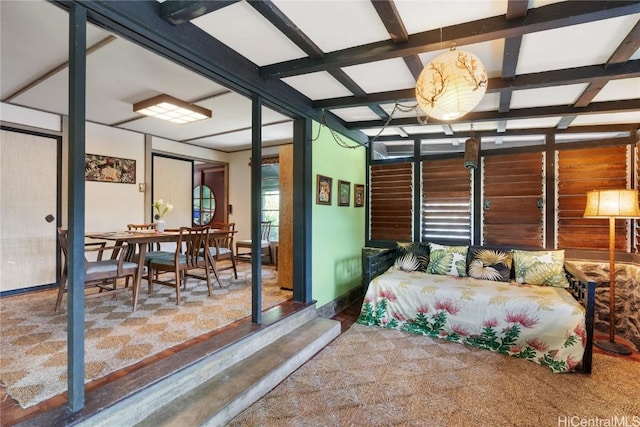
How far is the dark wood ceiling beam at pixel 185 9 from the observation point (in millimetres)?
1595

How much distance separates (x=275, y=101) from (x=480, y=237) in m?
3.04

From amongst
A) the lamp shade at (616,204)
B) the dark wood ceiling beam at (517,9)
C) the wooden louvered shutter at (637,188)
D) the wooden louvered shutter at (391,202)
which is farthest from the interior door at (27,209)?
the wooden louvered shutter at (637,188)

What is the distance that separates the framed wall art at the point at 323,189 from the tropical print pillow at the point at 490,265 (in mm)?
1840

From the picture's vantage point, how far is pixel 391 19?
1.75 metres

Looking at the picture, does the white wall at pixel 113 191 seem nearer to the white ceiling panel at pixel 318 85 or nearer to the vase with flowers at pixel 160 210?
the vase with flowers at pixel 160 210

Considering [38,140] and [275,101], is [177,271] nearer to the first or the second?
[275,101]

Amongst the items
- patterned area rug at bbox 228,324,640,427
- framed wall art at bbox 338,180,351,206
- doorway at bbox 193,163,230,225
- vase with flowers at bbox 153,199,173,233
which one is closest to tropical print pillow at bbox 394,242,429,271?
framed wall art at bbox 338,180,351,206

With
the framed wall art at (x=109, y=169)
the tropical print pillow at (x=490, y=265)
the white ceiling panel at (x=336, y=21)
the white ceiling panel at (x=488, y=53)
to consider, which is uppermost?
the white ceiling panel at (x=336, y=21)

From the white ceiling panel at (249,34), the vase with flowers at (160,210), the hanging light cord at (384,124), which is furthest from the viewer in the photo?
the vase with flowers at (160,210)

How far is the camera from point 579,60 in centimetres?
223

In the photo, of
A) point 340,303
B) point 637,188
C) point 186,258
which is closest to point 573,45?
point 637,188

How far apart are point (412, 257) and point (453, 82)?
102 inches

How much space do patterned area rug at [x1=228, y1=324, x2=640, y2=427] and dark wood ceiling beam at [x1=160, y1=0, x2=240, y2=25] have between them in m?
2.32

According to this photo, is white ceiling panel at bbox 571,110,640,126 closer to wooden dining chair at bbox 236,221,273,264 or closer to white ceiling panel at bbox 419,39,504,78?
white ceiling panel at bbox 419,39,504,78
